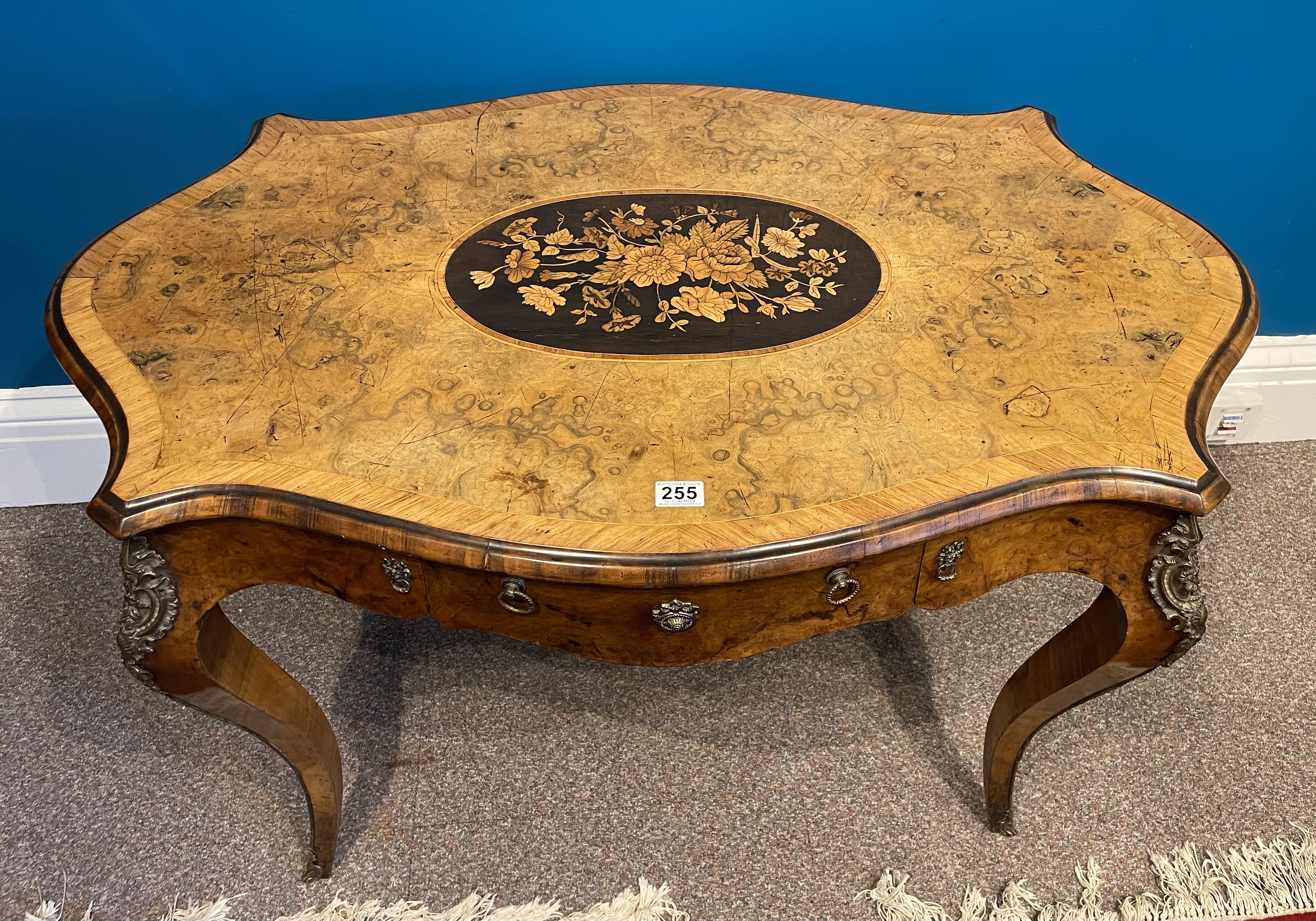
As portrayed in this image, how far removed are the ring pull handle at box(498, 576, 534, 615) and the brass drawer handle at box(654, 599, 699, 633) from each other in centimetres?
13

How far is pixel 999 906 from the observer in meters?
1.44

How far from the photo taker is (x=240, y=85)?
187cm

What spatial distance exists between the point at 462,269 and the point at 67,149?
0.99 metres

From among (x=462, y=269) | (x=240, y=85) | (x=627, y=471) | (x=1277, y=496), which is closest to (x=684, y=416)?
(x=627, y=471)

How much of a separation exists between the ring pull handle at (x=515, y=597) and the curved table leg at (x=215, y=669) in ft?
1.07

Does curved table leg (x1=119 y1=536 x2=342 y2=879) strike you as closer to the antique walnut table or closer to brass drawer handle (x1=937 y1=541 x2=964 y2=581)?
the antique walnut table

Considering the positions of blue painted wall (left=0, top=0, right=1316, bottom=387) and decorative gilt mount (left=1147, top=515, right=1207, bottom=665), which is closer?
decorative gilt mount (left=1147, top=515, right=1207, bottom=665)

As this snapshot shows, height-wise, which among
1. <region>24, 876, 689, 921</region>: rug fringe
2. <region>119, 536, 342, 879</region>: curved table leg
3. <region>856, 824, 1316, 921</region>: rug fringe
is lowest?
<region>24, 876, 689, 921</region>: rug fringe

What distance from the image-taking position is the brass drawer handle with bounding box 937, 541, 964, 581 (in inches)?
42.3

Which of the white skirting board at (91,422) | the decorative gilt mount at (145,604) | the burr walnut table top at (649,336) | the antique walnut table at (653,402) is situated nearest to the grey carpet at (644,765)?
the antique walnut table at (653,402)

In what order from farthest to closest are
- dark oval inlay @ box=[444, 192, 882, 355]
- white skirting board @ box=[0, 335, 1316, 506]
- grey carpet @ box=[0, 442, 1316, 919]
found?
white skirting board @ box=[0, 335, 1316, 506], grey carpet @ box=[0, 442, 1316, 919], dark oval inlay @ box=[444, 192, 882, 355]

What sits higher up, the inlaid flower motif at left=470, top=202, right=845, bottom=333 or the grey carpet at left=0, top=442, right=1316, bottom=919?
the inlaid flower motif at left=470, top=202, right=845, bottom=333

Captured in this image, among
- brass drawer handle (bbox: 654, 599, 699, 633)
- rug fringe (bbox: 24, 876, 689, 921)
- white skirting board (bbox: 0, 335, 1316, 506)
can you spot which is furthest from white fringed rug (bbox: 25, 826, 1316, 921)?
white skirting board (bbox: 0, 335, 1316, 506)

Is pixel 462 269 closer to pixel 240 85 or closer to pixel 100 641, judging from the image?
pixel 240 85
